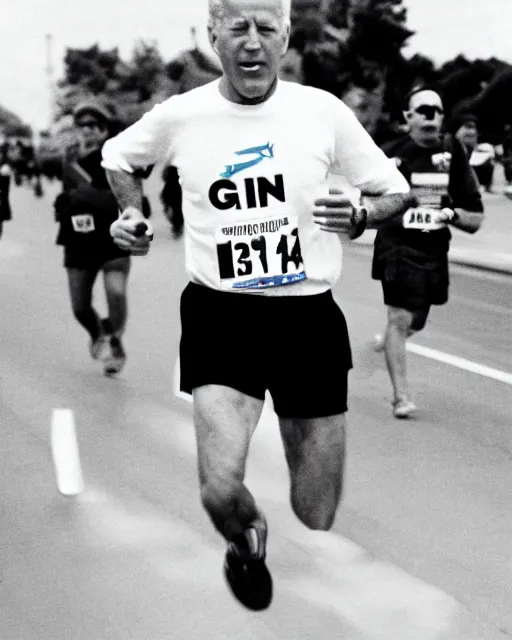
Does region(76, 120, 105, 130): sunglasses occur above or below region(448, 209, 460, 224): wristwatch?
above

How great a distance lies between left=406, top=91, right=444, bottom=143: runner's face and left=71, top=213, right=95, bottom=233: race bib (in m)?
Answer: 2.36

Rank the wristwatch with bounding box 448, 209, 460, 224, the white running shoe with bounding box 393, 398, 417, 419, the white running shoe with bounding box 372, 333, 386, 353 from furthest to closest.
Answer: the white running shoe with bounding box 372, 333, 386, 353, the white running shoe with bounding box 393, 398, 417, 419, the wristwatch with bounding box 448, 209, 460, 224

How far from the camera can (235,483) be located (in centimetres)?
386

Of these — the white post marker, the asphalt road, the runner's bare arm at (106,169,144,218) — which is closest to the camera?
the runner's bare arm at (106,169,144,218)

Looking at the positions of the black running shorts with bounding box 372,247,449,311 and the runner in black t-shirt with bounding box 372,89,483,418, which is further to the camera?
the black running shorts with bounding box 372,247,449,311

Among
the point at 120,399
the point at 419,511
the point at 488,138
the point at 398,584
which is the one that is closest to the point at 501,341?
the point at 120,399

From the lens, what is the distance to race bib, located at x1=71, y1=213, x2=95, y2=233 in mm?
8492

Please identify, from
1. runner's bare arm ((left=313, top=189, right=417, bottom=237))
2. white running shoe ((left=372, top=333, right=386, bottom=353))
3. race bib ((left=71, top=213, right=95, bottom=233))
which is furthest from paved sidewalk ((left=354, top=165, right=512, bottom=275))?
runner's bare arm ((left=313, top=189, right=417, bottom=237))

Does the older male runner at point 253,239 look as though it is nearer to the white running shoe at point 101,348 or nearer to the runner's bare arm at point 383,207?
the runner's bare arm at point 383,207

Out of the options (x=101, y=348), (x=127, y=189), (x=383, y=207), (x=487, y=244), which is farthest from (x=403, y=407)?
(x=487, y=244)

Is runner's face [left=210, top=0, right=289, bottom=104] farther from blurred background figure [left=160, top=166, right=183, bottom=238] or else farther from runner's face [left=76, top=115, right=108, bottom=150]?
runner's face [left=76, top=115, right=108, bottom=150]

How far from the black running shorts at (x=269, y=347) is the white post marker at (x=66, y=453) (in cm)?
209

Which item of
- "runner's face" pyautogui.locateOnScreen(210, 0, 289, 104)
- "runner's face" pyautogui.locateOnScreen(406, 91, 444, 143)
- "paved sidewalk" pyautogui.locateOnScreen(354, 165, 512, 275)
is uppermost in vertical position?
"runner's face" pyautogui.locateOnScreen(210, 0, 289, 104)

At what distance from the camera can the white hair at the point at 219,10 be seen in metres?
3.88
